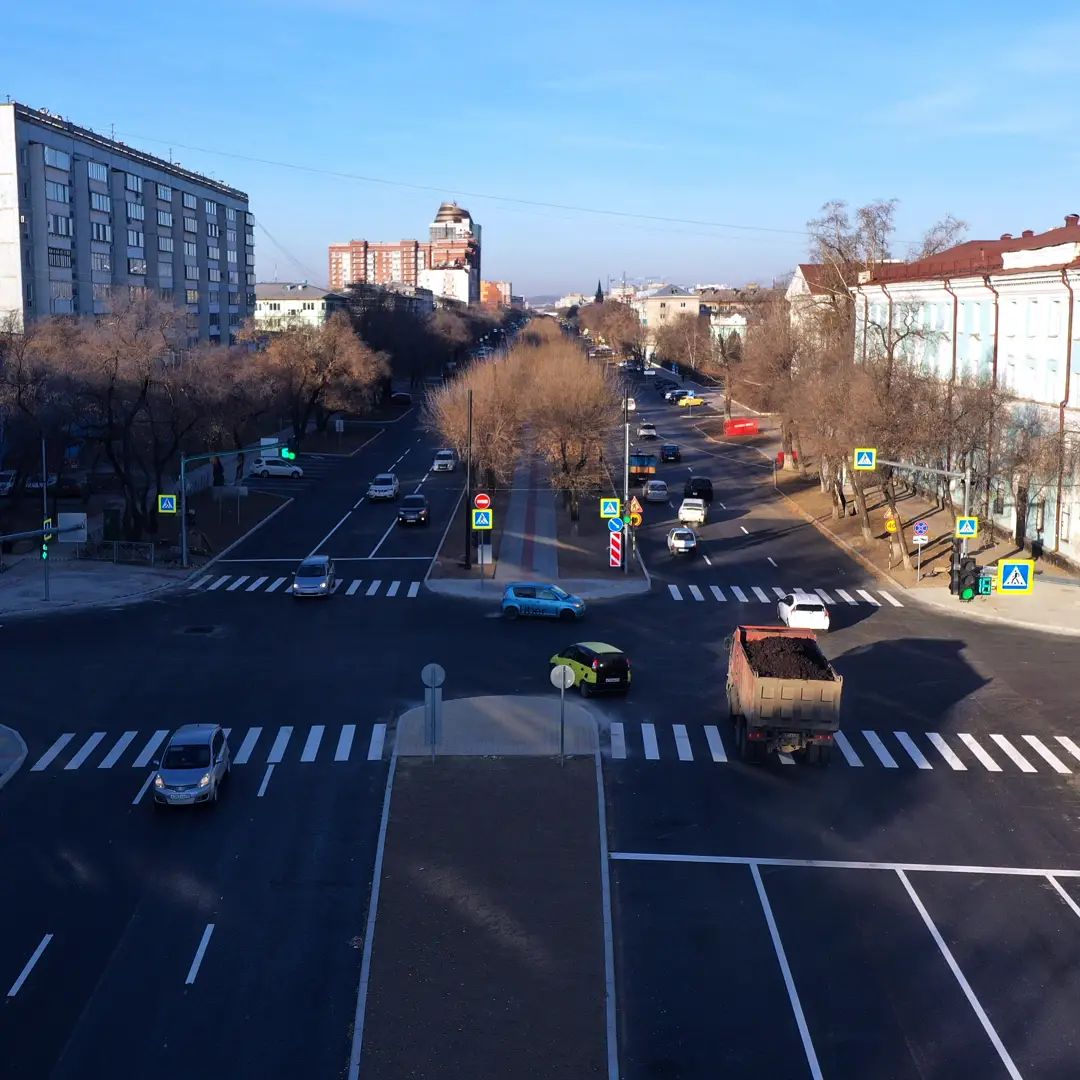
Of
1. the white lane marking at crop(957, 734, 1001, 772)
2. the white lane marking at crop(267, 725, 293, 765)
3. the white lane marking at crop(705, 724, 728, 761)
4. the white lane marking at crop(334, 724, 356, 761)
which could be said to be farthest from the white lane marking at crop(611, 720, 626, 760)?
the white lane marking at crop(957, 734, 1001, 772)

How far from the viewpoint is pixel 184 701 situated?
2836 centimetres

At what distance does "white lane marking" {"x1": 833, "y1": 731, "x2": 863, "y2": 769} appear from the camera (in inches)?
965

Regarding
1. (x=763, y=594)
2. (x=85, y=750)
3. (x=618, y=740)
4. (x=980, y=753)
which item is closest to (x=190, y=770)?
(x=85, y=750)

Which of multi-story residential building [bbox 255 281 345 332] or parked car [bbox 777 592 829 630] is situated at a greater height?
multi-story residential building [bbox 255 281 345 332]

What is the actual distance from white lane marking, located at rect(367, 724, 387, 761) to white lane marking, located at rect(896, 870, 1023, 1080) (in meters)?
10.2

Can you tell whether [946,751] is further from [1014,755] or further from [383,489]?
[383,489]

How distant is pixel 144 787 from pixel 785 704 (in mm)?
12028

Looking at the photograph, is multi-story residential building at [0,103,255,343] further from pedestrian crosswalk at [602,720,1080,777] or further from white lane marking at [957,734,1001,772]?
white lane marking at [957,734,1001,772]

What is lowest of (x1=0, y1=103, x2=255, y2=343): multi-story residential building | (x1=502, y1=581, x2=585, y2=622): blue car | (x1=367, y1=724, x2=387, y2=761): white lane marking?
(x1=367, y1=724, x2=387, y2=761): white lane marking

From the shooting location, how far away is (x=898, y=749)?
2536cm

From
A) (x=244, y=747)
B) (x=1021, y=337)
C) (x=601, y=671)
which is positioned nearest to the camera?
(x=244, y=747)

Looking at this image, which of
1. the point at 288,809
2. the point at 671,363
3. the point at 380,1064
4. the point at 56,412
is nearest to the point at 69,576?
the point at 56,412

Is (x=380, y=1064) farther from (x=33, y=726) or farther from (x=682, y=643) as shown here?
(x=682, y=643)

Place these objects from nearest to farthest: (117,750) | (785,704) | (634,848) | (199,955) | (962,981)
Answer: (962,981)
(199,955)
(634,848)
(785,704)
(117,750)
